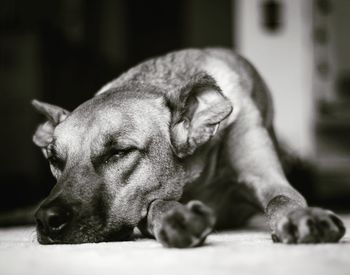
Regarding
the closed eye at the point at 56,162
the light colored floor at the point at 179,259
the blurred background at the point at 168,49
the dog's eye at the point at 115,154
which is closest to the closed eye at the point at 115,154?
the dog's eye at the point at 115,154

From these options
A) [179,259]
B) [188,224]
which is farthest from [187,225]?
[179,259]

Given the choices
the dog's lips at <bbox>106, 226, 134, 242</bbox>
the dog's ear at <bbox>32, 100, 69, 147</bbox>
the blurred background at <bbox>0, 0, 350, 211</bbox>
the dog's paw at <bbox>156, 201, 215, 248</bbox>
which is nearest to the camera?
the dog's paw at <bbox>156, 201, 215, 248</bbox>

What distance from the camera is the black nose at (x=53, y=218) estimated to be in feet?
5.07

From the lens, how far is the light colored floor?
117cm

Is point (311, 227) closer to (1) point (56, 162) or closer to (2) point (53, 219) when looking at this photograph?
(2) point (53, 219)

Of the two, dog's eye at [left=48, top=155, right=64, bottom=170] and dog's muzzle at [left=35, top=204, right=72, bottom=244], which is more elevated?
dog's eye at [left=48, top=155, right=64, bottom=170]

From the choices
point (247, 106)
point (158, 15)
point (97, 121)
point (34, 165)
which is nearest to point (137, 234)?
point (97, 121)

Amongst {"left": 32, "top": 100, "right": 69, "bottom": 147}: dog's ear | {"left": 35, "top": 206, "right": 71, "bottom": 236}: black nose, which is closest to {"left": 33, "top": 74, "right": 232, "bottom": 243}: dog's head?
{"left": 35, "top": 206, "right": 71, "bottom": 236}: black nose

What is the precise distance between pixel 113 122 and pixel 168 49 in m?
7.69

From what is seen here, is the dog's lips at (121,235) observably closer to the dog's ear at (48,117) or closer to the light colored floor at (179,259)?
the light colored floor at (179,259)

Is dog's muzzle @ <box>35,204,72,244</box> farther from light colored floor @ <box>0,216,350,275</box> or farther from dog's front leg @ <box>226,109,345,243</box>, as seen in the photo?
dog's front leg @ <box>226,109,345,243</box>

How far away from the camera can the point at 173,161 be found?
1.94m

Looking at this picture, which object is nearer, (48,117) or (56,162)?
(56,162)

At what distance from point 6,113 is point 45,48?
0.67 metres
